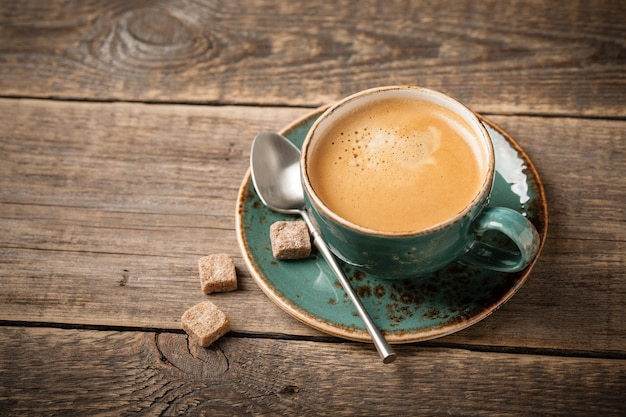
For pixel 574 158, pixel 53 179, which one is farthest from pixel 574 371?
pixel 53 179

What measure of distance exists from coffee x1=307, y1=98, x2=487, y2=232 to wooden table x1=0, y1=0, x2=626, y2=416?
9.5 inches

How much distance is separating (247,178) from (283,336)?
0.32 meters

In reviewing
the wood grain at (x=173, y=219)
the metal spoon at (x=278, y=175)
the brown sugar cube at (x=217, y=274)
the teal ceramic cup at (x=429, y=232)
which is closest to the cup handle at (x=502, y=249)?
the teal ceramic cup at (x=429, y=232)

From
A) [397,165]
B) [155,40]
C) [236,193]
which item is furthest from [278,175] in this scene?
[155,40]

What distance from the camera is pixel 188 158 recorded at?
1.39 meters

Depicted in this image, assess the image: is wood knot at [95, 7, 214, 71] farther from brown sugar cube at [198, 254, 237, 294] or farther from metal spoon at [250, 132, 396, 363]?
brown sugar cube at [198, 254, 237, 294]

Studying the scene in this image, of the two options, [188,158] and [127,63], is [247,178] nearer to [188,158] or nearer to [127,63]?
[188,158]

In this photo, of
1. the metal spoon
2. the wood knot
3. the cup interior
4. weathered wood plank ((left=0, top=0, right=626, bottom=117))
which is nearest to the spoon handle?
the metal spoon

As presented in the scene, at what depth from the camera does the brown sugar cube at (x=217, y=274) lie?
117 cm

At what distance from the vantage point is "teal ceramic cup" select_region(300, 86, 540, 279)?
965mm

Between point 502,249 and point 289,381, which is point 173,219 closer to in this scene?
point 289,381

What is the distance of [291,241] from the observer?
1.12 metres

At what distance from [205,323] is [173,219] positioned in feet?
0.90

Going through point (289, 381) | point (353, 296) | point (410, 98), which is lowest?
point (289, 381)
